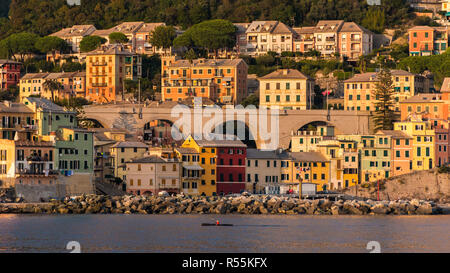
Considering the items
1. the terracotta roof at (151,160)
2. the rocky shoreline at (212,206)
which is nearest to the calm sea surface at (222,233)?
the rocky shoreline at (212,206)

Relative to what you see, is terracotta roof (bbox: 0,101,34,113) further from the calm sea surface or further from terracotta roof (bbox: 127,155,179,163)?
the calm sea surface

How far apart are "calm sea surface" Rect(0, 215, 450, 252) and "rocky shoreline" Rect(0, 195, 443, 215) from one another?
9.60ft

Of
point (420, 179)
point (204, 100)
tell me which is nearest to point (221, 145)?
point (420, 179)

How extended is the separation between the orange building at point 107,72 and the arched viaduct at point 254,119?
21.0 metres

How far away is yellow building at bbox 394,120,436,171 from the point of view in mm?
113500

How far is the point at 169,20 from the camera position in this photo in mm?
172250

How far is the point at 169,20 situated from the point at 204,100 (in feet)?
120

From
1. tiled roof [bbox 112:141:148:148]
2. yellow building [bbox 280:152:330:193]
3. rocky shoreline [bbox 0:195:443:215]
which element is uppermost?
tiled roof [bbox 112:141:148:148]

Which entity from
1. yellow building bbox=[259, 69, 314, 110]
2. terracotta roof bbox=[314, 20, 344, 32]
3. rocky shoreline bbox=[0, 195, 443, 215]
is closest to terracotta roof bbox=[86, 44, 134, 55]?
yellow building bbox=[259, 69, 314, 110]

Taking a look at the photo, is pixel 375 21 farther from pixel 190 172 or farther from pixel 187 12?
pixel 190 172

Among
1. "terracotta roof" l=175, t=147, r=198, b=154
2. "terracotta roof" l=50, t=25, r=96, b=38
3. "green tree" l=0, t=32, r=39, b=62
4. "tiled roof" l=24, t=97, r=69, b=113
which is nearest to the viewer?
"tiled roof" l=24, t=97, r=69, b=113

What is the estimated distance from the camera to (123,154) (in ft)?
358

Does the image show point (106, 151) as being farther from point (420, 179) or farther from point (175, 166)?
point (420, 179)

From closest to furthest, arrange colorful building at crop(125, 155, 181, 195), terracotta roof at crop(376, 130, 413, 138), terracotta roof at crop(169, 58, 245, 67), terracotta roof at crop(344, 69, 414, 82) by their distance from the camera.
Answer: colorful building at crop(125, 155, 181, 195), terracotta roof at crop(376, 130, 413, 138), terracotta roof at crop(344, 69, 414, 82), terracotta roof at crop(169, 58, 245, 67)
